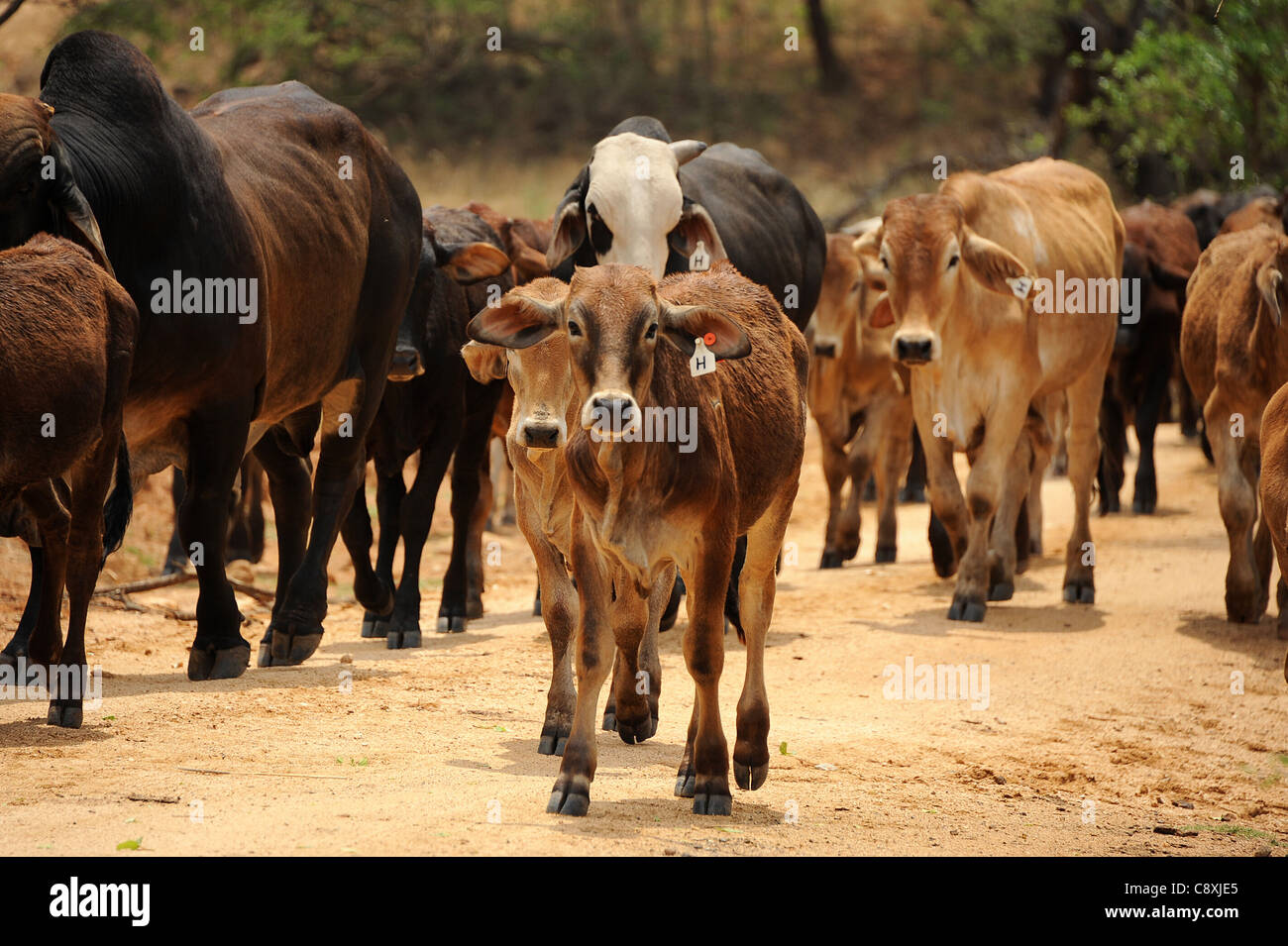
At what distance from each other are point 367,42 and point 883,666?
917 inches

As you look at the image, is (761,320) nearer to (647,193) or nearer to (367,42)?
(647,193)

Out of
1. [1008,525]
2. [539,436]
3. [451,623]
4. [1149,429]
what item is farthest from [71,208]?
[1149,429]

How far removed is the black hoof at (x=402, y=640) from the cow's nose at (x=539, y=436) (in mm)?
4034

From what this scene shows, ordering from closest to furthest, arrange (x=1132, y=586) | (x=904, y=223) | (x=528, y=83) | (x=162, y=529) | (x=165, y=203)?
(x=165, y=203), (x=904, y=223), (x=1132, y=586), (x=162, y=529), (x=528, y=83)

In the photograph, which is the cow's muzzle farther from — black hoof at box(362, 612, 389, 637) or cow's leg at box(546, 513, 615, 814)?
black hoof at box(362, 612, 389, 637)

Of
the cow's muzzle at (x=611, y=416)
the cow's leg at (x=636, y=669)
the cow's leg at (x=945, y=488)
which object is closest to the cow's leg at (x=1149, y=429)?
the cow's leg at (x=945, y=488)

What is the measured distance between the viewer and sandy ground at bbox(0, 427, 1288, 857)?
18.2ft

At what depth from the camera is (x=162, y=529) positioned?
48.0 feet

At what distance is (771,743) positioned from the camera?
743 centimetres

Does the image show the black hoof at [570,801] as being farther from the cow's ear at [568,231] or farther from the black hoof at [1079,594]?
the black hoof at [1079,594]

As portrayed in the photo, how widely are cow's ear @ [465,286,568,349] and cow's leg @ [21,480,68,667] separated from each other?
2121mm

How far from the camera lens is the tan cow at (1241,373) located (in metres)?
10.2

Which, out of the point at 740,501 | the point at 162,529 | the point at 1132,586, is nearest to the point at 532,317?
the point at 740,501

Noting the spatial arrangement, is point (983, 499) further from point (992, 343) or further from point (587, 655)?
point (587, 655)
